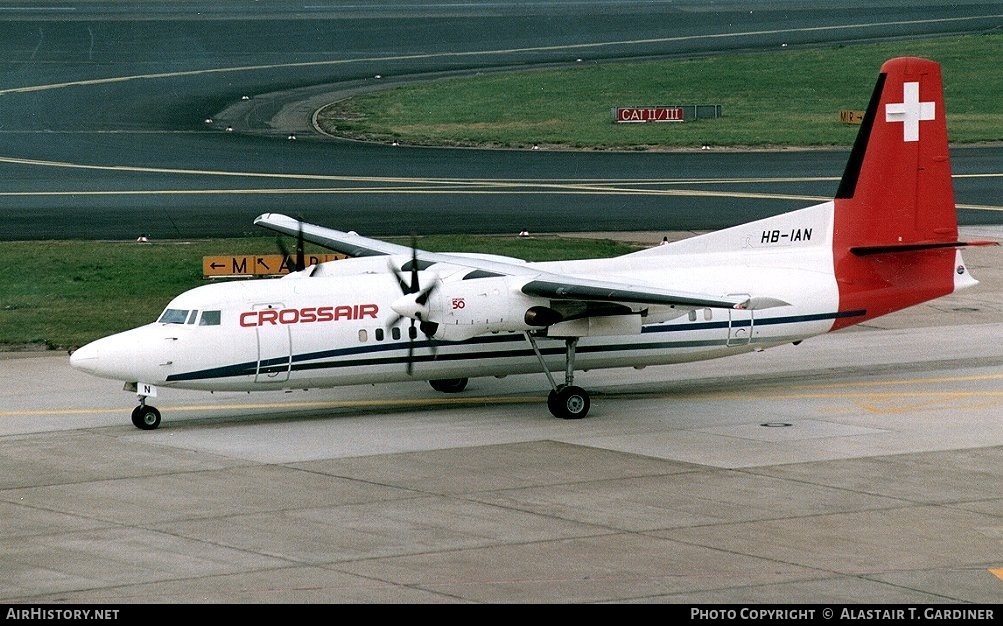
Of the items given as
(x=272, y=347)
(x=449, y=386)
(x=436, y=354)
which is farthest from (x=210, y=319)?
(x=449, y=386)

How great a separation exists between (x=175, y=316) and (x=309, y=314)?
8.55ft

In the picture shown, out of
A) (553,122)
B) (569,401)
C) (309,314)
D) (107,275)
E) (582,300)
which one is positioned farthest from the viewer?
(553,122)

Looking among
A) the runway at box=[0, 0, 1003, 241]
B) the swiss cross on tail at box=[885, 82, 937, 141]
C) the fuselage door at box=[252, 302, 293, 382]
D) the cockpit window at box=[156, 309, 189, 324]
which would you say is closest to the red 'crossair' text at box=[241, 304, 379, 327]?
the fuselage door at box=[252, 302, 293, 382]

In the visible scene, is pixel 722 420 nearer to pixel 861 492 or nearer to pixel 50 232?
pixel 861 492

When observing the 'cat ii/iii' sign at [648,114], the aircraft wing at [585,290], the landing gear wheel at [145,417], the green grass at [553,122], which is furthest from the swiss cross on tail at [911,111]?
the 'cat ii/iii' sign at [648,114]

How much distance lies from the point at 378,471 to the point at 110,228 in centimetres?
2897

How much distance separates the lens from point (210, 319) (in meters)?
28.9

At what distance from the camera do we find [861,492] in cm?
2384

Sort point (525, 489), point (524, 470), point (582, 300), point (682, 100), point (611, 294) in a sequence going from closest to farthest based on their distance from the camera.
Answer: point (525, 489) → point (524, 470) → point (611, 294) → point (582, 300) → point (682, 100)

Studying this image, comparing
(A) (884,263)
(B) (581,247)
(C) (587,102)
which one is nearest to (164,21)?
(C) (587,102)

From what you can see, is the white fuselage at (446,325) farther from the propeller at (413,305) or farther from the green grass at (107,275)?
the green grass at (107,275)

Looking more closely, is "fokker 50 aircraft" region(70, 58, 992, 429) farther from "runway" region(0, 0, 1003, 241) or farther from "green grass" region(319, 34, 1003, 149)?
"green grass" region(319, 34, 1003, 149)

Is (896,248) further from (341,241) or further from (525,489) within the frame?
(341,241)

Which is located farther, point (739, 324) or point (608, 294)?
point (739, 324)
